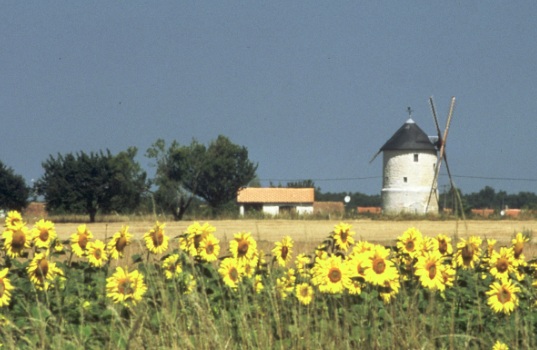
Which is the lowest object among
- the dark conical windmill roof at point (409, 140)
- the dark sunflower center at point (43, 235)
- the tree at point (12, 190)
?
the dark sunflower center at point (43, 235)

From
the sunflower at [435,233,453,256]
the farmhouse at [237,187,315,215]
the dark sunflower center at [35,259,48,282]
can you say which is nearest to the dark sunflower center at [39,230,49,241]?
the dark sunflower center at [35,259,48,282]

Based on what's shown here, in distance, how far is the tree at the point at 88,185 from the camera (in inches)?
2537

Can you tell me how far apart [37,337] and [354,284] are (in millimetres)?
2111

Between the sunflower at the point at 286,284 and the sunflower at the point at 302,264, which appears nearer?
the sunflower at the point at 286,284

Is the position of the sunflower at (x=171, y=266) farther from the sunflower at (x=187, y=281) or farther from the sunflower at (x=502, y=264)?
the sunflower at (x=502, y=264)

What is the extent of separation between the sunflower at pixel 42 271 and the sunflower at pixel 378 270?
2.37 m

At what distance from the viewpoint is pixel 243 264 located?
275 inches

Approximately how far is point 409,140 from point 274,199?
30843 mm

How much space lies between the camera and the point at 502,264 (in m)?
7.07

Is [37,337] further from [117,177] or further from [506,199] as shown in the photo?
[506,199]

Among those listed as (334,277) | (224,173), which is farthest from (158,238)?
(224,173)

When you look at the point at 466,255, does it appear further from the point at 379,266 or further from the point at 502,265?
the point at 379,266

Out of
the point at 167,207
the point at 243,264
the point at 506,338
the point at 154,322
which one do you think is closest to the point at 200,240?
the point at 243,264

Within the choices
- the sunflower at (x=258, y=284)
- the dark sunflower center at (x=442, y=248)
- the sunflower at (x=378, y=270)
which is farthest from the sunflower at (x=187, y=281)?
the dark sunflower center at (x=442, y=248)
